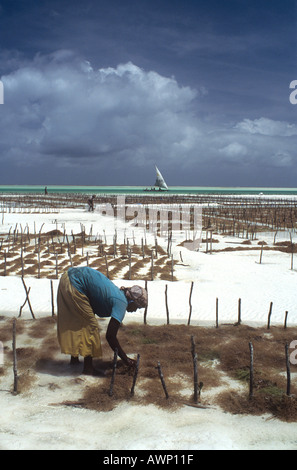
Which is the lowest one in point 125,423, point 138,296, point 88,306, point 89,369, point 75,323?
point 125,423

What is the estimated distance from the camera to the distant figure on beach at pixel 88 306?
13.7ft

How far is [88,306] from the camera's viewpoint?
4.25m

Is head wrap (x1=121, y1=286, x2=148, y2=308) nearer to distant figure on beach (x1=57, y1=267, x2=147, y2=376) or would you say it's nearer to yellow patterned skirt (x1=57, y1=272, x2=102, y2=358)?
distant figure on beach (x1=57, y1=267, x2=147, y2=376)

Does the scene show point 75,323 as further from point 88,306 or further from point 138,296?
point 138,296

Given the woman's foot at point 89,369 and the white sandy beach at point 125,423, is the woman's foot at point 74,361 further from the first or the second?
the woman's foot at point 89,369

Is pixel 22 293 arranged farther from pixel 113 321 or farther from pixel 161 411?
pixel 161 411

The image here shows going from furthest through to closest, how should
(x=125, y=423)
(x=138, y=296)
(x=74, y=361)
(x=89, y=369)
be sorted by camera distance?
1. (x=74, y=361)
2. (x=89, y=369)
3. (x=138, y=296)
4. (x=125, y=423)

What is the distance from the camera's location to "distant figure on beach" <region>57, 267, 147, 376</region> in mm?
4184

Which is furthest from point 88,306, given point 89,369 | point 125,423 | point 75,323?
point 125,423

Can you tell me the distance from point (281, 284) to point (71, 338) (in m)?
6.95

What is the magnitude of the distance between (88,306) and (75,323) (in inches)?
10.6

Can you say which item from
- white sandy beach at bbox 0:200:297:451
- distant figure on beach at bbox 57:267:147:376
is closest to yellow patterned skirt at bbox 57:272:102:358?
distant figure on beach at bbox 57:267:147:376

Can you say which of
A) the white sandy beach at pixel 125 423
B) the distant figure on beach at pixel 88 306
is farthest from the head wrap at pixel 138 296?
the white sandy beach at pixel 125 423
